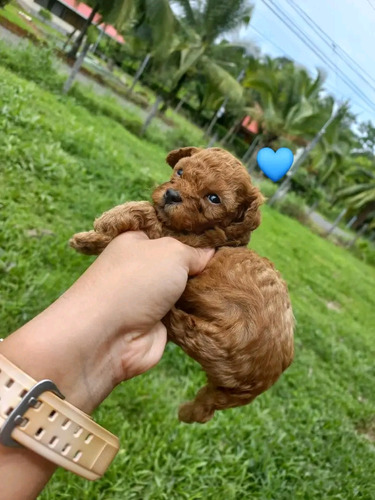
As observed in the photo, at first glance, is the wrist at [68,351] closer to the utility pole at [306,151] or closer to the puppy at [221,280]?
the puppy at [221,280]

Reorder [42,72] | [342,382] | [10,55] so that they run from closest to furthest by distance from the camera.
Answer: [342,382] → [10,55] → [42,72]

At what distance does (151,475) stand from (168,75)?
15.0m

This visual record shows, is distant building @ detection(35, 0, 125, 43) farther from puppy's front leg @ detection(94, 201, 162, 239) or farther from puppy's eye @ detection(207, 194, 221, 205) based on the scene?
puppy's eye @ detection(207, 194, 221, 205)

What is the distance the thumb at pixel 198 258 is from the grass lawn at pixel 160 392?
46 centimetres

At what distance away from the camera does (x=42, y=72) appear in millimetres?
9156

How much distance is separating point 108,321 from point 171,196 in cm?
39

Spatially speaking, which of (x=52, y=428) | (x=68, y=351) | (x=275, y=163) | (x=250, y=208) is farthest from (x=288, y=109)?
(x=52, y=428)

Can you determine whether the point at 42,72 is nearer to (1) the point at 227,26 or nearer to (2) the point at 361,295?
(1) the point at 227,26

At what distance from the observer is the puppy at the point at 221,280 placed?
3.69 feet

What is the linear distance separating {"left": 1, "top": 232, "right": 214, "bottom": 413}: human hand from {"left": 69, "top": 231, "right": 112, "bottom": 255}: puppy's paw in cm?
4

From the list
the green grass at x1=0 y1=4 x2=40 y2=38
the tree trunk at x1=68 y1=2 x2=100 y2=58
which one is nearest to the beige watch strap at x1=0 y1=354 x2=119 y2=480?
the green grass at x1=0 y1=4 x2=40 y2=38

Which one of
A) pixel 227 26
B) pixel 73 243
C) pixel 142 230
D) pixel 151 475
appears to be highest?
pixel 227 26

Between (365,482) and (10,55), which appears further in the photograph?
(10,55)

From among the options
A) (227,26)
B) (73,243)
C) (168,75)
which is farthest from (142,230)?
(168,75)
